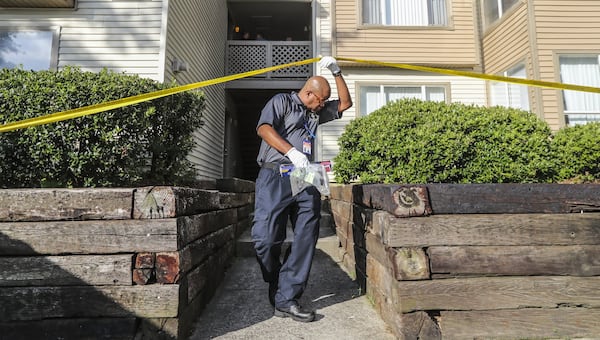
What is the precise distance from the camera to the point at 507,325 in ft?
7.14

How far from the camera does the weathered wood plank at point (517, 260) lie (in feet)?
7.24

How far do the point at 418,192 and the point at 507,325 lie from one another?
1.04 m

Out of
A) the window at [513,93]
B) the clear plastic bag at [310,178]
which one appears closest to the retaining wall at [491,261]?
the clear plastic bag at [310,178]

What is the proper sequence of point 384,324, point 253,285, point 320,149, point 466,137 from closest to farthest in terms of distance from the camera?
point 384,324
point 253,285
point 466,137
point 320,149

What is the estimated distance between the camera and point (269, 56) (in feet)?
35.1

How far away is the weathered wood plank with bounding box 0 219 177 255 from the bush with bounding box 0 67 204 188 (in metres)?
1.47

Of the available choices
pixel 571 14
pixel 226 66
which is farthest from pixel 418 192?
pixel 226 66

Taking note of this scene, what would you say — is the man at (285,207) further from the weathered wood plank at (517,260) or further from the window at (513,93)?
the window at (513,93)

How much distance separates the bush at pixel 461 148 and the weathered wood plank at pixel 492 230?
1.75 metres

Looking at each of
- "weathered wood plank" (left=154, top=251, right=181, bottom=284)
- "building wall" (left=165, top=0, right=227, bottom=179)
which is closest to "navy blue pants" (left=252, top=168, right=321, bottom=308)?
"weathered wood plank" (left=154, top=251, right=181, bottom=284)

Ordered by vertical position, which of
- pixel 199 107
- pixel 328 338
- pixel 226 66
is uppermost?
pixel 226 66

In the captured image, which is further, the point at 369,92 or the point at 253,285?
the point at 369,92

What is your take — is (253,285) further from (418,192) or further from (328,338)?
(418,192)

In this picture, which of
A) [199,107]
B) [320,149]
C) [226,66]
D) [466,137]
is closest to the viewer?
[466,137]
